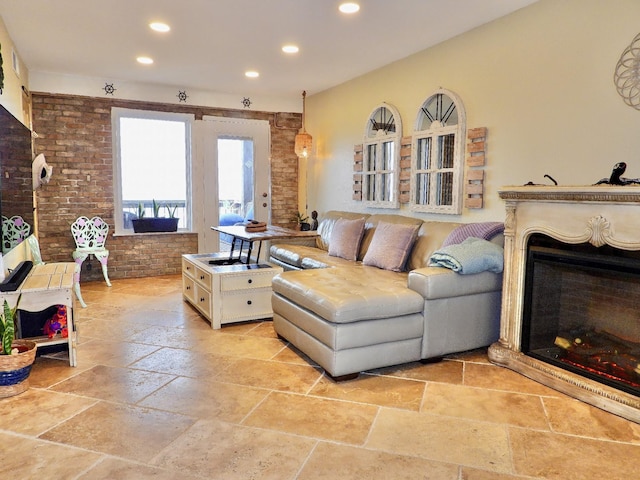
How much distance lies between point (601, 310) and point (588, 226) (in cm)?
49

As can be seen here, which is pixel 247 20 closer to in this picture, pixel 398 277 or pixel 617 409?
pixel 398 277

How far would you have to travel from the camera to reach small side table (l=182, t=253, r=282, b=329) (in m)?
3.67

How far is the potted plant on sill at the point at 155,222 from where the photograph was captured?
5695 millimetres

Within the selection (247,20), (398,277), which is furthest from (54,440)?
(247,20)

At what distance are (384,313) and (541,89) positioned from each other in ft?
6.16

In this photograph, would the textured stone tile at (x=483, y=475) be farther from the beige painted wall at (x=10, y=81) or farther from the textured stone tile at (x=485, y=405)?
the beige painted wall at (x=10, y=81)

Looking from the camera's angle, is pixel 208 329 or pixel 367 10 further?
pixel 208 329

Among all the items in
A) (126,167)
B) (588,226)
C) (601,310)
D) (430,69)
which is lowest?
(601,310)

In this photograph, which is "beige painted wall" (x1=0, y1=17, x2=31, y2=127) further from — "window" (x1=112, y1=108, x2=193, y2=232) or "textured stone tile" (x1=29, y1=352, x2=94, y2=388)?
"textured stone tile" (x1=29, y1=352, x2=94, y2=388)

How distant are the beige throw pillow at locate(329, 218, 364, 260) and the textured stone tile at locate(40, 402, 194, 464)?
243 cm

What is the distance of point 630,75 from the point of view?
2.59 metres

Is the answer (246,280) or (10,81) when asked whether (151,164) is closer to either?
(10,81)

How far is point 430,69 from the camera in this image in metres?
4.05

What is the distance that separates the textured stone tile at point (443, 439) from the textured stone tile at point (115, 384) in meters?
1.30
